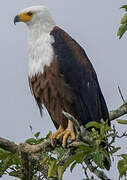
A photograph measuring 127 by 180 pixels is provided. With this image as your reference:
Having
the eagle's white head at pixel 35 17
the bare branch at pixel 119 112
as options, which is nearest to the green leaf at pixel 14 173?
the bare branch at pixel 119 112

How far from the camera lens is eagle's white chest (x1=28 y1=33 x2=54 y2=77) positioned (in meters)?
5.58

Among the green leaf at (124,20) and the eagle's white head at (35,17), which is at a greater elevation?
the eagle's white head at (35,17)

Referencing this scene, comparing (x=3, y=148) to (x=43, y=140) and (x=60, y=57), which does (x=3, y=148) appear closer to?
(x=43, y=140)

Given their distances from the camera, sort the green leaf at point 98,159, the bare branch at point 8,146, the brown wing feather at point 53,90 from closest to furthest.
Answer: the green leaf at point 98,159
the bare branch at point 8,146
the brown wing feather at point 53,90

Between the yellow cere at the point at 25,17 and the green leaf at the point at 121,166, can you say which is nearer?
the green leaf at the point at 121,166

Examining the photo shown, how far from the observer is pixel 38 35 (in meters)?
5.96

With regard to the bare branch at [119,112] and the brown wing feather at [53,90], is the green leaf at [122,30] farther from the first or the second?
the brown wing feather at [53,90]

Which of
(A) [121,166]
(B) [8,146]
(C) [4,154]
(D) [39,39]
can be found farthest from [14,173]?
(D) [39,39]

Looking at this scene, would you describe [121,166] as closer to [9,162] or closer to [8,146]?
[8,146]

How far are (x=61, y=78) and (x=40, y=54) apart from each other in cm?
39

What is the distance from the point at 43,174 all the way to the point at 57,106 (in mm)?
1386

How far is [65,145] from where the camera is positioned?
4449 mm

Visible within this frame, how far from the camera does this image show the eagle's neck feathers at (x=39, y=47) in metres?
5.59

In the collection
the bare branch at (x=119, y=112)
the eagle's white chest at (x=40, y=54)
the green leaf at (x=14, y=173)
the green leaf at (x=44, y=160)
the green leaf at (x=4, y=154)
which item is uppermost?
the eagle's white chest at (x=40, y=54)
